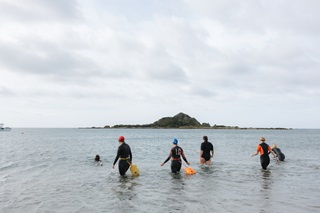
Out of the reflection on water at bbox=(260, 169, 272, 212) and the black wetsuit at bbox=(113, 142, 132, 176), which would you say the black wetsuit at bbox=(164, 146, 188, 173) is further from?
the reflection on water at bbox=(260, 169, 272, 212)

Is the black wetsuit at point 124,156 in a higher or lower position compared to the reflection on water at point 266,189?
higher

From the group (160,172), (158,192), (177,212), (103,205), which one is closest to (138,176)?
(160,172)

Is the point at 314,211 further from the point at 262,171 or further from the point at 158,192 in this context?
the point at 262,171

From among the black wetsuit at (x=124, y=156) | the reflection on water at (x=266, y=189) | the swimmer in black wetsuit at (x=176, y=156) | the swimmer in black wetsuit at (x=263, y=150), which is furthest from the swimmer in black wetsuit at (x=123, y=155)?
the swimmer in black wetsuit at (x=263, y=150)

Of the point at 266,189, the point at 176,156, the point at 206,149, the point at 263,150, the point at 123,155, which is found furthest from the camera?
the point at 206,149

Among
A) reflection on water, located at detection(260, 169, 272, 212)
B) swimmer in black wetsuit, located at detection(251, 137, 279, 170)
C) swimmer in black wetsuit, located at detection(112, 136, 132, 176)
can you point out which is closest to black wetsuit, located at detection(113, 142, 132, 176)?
swimmer in black wetsuit, located at detection(112, 136, 132, 176)

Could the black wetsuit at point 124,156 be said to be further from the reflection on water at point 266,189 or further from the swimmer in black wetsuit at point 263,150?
the swimmer in black wetsuit at point 263,150

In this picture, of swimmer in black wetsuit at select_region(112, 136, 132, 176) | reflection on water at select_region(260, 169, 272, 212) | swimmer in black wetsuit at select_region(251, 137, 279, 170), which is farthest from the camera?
swimmer in black wetsuit at select_region(251, 137, 279, 170)

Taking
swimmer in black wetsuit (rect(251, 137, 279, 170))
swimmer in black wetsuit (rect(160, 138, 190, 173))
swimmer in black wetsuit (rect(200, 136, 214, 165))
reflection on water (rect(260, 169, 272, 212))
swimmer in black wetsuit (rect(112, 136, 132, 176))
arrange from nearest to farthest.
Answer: reflection on water (rect(260, 169, 272, 212)) < swimmer in black wetsuit (rect(112, 136, 132, 176)) < swimmer in black wetsuit (rect(160, 138, 190, 173)) < swimmer in black wetsuit (rect(251, 137, 279, 170)) < swimmer in black wetsuit (rect(200, 136, 214, 165))

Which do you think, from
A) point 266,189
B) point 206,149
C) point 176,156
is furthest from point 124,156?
point 266,189

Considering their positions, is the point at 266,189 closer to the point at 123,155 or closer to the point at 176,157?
the point at 176,157

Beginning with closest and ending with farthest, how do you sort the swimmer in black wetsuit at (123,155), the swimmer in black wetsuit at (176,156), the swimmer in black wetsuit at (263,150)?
the swimmer in black wetsuit at (123,155) < the swimmer in black wetsuit at (176,156) < the swimmer in black wetsuit at (263,150)

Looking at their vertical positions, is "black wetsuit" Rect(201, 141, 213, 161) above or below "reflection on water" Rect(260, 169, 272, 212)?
A: above

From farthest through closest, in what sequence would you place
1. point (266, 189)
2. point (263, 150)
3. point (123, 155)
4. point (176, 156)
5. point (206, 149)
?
point (206, 149)
point (263, 150)
point (176, 156)
point (123, 155)
point (266, 189)
